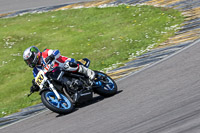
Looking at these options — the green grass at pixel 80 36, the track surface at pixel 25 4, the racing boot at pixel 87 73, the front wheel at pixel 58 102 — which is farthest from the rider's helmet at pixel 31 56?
the track surface at pixel 25 4

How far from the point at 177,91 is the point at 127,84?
6.98ft

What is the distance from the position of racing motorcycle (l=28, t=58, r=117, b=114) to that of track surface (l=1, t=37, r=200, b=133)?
211 mm

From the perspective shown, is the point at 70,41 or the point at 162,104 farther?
the point at 70,41

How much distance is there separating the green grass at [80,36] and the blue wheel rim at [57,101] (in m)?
2.05

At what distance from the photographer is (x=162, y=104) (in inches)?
301

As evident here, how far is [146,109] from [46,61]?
2.55m

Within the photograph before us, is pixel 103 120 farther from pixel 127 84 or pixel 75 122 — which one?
pixel 127 84

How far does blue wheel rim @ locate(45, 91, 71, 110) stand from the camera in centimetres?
872

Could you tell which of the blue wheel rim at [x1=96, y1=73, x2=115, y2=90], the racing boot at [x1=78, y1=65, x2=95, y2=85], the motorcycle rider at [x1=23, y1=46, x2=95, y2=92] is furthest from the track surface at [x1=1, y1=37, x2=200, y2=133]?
the motorcycle rider at [x1=23, y1=46, x2=95, y2=92]

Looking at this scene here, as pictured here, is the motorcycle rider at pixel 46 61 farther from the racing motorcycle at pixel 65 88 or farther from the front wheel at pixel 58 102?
A: the front wheel at pixel 58 102

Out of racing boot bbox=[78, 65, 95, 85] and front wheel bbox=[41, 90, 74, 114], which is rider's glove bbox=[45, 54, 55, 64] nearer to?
front wheel bbox=[41, 90, 74, 114]

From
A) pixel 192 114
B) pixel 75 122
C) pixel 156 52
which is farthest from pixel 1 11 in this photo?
pixel 192 114

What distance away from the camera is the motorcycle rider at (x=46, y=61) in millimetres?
9047

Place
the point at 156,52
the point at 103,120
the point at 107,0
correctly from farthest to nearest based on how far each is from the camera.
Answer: the point at 107,0 < the point at 156,52 < the point at 103,120
